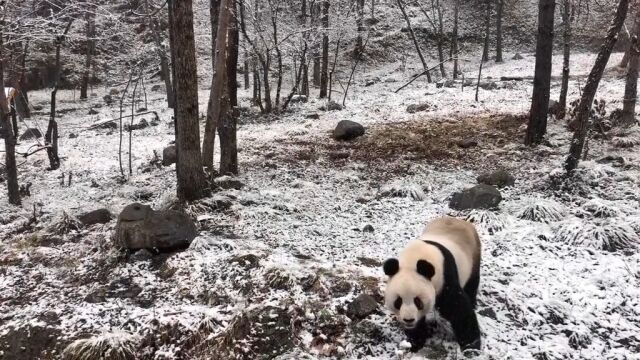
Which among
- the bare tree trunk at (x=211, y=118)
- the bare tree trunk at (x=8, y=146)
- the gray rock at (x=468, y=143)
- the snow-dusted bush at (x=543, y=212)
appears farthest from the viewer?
the gray rock at (x=468, y=143)

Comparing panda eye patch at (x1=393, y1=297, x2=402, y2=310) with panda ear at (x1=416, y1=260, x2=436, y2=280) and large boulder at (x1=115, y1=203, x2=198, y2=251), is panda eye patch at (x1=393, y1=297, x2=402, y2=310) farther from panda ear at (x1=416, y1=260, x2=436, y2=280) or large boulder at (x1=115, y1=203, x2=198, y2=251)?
large boulder at (x1=115, y1=203, x2=198, y2=251)

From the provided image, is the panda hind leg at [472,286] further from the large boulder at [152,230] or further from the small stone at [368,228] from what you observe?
the large boulder at [152,230]

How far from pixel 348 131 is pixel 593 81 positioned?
6577 millimetres

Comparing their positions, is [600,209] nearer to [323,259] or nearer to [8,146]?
[323,259]

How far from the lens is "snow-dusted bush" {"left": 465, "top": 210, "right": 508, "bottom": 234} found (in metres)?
7.14

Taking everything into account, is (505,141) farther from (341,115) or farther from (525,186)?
(341,115)

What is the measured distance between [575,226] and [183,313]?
18.5 feet

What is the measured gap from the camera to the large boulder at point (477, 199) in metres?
7.88

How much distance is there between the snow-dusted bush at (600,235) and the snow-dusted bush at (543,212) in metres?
0.42

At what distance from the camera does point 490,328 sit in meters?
4.89

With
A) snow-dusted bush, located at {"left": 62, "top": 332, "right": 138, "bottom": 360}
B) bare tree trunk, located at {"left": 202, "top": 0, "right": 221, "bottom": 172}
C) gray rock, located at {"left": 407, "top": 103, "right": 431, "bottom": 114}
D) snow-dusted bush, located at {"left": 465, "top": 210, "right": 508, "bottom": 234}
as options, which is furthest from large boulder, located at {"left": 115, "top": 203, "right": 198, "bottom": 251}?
gray rock, located at {"left": 407, "top": 103, "right": 431, "bottom": 114}

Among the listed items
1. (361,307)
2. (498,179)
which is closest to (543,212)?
(498,179)

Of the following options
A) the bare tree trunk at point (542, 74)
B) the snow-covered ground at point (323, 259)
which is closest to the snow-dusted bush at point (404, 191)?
the snow-covered ground at point (323, 259)

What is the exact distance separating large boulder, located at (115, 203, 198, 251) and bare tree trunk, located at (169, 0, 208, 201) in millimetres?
1309
